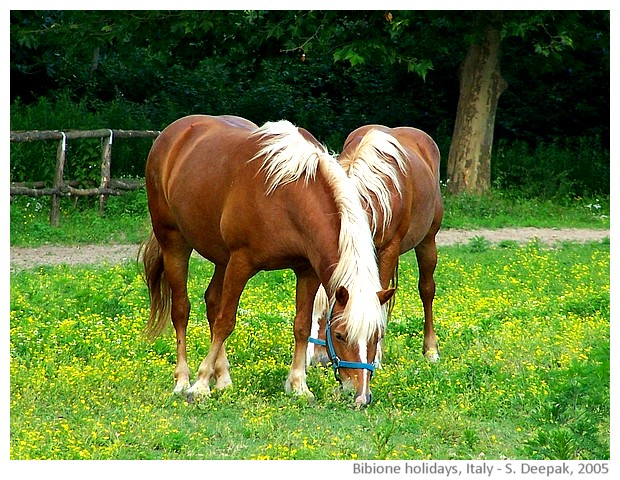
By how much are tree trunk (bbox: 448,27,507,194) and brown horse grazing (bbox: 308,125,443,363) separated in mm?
8355

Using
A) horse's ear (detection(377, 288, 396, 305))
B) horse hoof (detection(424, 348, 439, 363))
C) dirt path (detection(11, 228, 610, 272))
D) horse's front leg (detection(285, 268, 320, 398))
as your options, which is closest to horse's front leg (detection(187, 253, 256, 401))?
horse's front leg (detection(285, 268, 320, 398))

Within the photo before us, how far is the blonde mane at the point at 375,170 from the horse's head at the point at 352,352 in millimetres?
660

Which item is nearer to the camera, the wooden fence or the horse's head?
the horse's head

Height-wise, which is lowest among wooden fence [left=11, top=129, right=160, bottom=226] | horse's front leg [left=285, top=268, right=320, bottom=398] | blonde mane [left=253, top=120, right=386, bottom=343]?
wooden fence [left=11, top=129, right=160, bottom=226]

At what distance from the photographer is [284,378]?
6.81m

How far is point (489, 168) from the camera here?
55.3ft

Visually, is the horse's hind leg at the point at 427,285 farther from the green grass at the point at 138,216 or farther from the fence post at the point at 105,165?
the fence post at the point at 105,165

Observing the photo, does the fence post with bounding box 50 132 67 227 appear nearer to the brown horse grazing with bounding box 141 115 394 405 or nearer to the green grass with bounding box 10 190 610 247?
the green grass with bounding box 10 190 610 247

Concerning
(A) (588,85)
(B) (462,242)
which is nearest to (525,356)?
(B) (462,242)

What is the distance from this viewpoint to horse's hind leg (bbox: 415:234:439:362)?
789cm

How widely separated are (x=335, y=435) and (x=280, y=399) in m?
0.80

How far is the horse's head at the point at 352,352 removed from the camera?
569 cm

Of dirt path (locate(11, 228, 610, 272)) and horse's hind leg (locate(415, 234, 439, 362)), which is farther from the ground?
horse's hind leg (locate(415, 234, 439, 362))

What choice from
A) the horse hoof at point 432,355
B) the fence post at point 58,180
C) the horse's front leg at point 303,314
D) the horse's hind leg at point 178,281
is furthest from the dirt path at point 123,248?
the horse's front leg at point 303,314
